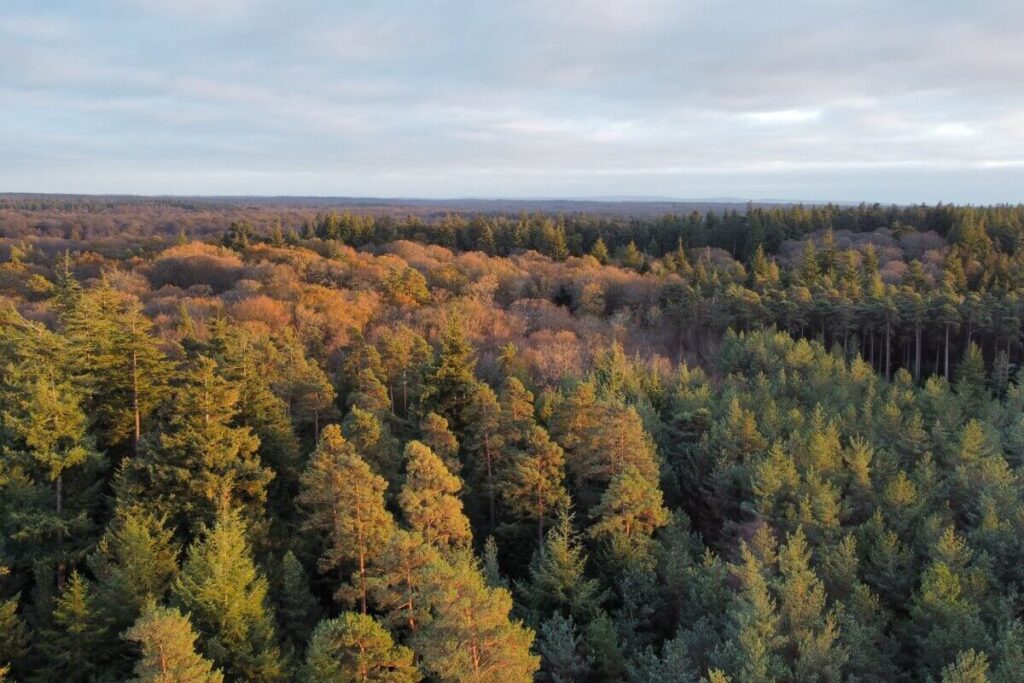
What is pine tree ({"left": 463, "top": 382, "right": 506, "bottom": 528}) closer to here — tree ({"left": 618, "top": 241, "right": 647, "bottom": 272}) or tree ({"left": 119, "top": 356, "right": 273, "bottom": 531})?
tree ({"left": 119, "top": 356, "right": 273, "bottom": 531})

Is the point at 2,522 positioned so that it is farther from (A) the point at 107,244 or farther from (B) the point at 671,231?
(B) the point at 671,231

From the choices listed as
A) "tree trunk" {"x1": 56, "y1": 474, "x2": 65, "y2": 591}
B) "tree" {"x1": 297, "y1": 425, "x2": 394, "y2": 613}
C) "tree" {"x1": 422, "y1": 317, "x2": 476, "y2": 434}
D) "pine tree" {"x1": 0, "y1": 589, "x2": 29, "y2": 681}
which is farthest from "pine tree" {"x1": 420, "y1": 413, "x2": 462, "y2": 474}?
"pine tree" {"x1": 0, "y1": 589, "x2": 29, "y2": 681}

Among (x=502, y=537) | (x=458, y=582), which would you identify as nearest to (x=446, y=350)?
(x=502, y=537)

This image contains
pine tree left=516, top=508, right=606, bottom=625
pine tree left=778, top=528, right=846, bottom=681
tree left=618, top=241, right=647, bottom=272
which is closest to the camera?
pine tree left=778, top=528, right=846, bottom=681

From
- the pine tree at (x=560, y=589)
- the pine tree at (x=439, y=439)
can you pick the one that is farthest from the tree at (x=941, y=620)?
the pine tree at (x=439, y=439)

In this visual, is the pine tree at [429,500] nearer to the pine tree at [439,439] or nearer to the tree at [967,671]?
the pine tree at [439,439]

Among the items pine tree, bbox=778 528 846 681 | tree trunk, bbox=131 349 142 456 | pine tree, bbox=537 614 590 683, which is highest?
tree trunk, bbox=131 349 142 456
